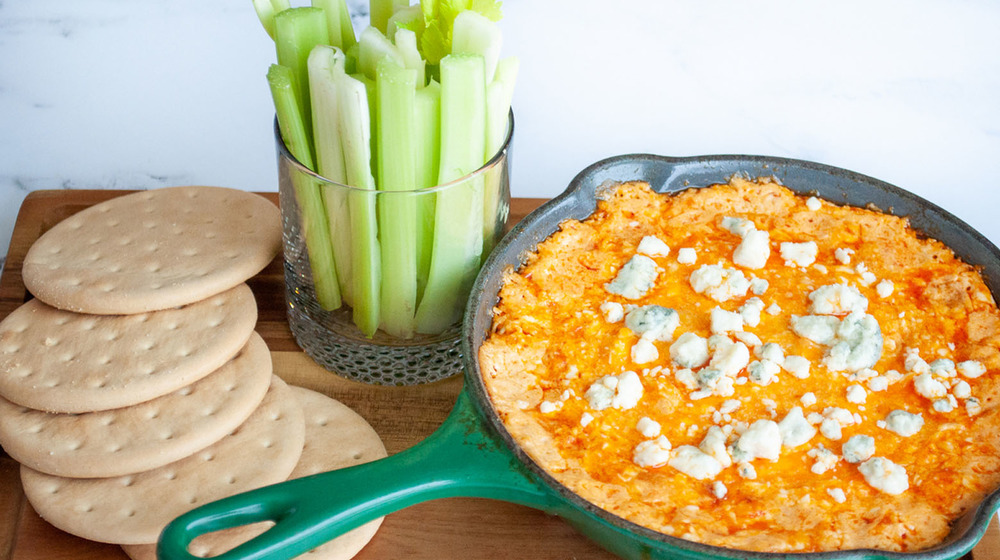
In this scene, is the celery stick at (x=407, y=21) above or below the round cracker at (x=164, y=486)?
above

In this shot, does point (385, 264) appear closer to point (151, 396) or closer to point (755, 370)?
point (151, 396)

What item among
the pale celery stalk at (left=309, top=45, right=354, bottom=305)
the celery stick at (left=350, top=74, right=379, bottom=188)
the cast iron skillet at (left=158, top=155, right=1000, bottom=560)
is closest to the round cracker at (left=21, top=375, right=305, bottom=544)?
the cast iron skillet at (left=158, top=155, right=1000, bottom=560)

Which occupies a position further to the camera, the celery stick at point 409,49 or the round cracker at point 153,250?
the round cracker at point 153,250

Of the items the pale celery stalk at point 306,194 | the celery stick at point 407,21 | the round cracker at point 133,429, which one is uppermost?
the celery stick at point 407,21

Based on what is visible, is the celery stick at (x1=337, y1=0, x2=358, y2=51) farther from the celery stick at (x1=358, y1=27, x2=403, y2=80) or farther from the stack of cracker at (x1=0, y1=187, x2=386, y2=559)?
the stack of cracker at (x1=0, y1=187, x2=386, y2=559)

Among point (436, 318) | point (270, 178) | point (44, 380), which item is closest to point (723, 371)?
point (436, 318)

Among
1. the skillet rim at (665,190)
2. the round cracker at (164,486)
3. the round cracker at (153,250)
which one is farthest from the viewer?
the round cracker at (153,250)

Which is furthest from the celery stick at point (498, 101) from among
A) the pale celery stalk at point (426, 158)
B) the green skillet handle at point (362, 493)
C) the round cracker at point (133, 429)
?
the round cracker at point (133, 429)

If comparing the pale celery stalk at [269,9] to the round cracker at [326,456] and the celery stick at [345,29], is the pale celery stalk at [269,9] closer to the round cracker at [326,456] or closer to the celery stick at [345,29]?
the celery stick at [345,29]
